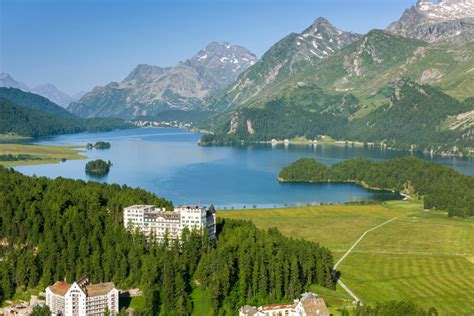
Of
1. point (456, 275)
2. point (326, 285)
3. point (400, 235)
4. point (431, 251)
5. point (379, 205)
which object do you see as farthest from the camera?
point (379, 205)

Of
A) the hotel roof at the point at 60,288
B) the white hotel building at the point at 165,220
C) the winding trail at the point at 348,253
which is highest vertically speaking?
the white hotel building at the point at 165,220

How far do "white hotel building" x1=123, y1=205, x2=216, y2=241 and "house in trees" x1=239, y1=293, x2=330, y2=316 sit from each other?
19127mm

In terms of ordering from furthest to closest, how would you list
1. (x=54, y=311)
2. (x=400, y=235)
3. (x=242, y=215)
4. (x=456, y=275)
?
1. (x=242, y=215)
2. (x=400, y=235)
3. (x=456, y=275)
4. (x=54, y=311)

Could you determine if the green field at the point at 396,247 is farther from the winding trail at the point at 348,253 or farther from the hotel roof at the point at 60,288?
the hotel roof at the point at 60,288

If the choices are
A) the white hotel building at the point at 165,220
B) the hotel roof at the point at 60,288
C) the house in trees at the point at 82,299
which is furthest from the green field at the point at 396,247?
the hotel roof at the point at 60,288

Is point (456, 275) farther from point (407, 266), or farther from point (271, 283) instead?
point (271, 283)

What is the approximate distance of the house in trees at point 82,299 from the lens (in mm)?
81250

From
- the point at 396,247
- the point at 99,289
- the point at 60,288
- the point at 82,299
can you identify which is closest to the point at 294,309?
the point at 99,289

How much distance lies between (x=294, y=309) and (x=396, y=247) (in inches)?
1821

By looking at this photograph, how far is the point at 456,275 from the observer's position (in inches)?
4126

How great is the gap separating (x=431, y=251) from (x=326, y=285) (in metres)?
31.6

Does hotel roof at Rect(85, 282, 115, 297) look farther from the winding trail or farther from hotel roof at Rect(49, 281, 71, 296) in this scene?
the winding trail

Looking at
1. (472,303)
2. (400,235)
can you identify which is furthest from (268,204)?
(472,303)

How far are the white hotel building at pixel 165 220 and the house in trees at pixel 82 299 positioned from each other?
17624mm
